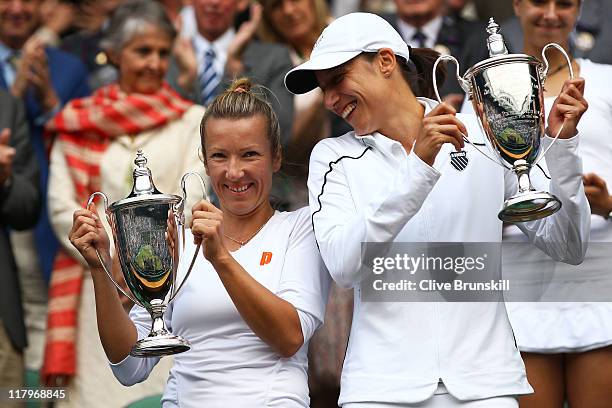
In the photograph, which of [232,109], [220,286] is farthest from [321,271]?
[232,109]

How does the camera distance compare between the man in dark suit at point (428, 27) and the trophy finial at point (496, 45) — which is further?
the man in dark suit at point (428, 27)

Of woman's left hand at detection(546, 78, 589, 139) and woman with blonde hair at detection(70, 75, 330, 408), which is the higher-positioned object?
woman's left hand at detection(546, 78, 589, 139)

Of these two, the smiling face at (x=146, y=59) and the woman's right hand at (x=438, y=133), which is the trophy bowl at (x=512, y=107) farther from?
the smiling face at (x=146, y=59)

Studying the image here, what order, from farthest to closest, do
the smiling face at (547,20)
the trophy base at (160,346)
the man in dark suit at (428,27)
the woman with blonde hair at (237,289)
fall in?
the man in dark suit at (428,27) < the smiling face at (547,20) < the woman with blonde hair at (237,289) < the trophy base at (160,346)

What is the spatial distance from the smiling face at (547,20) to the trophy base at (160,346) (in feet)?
6.02

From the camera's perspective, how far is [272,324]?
3.29 meters

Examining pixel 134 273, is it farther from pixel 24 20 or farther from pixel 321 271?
pixel 24 20

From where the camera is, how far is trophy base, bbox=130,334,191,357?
125 inches

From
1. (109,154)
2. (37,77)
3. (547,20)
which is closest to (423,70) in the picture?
(547,20)

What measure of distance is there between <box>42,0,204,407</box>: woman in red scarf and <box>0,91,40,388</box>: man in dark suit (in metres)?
0.16

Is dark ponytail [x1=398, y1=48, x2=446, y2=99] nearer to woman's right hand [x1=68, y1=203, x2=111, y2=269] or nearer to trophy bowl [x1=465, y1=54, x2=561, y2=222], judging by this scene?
trophy bowl [x1=465, y1=54, x2=561, y2=222]

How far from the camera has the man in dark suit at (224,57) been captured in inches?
216

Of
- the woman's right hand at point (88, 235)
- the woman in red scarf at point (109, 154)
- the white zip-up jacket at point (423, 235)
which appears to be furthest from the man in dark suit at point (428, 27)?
the woman's right hand at point (88, 235)

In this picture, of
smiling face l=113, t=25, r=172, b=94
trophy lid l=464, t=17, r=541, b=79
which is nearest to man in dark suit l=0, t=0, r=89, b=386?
smiling face l=113, t=25, r=172, b=94
